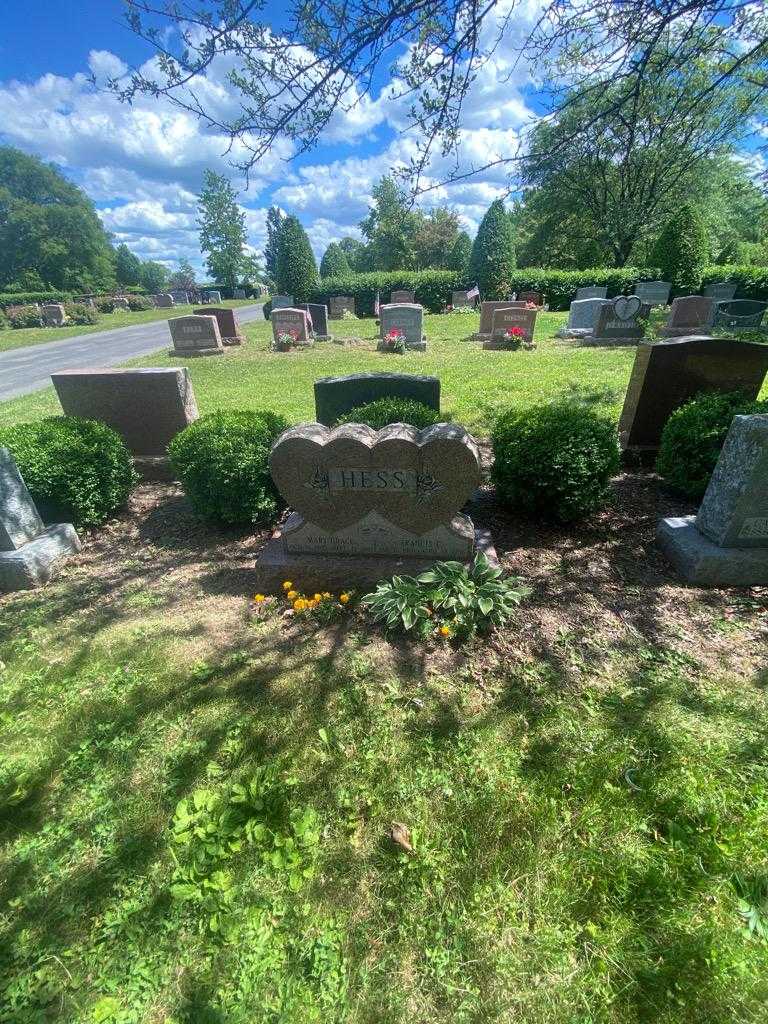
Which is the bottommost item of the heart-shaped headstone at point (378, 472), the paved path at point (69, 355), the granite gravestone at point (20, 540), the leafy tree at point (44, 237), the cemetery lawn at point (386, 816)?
the paved path at point (69, 355)

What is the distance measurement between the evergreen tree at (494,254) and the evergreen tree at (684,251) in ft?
25.8

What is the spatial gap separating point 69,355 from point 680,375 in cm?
2167

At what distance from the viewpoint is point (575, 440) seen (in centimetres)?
419

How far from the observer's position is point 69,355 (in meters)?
18.5

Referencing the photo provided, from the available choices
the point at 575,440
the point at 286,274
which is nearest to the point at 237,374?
the point at 575,440

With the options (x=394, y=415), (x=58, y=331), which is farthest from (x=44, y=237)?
(x=394, y=415)

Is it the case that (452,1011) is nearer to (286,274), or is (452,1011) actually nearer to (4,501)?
(4,501)

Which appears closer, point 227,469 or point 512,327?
point 227,469

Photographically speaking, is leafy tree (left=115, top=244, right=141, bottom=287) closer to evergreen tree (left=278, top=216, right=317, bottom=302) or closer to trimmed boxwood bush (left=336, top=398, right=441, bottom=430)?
evergreen tree (left=278, top=216, right=317, bottom=302)

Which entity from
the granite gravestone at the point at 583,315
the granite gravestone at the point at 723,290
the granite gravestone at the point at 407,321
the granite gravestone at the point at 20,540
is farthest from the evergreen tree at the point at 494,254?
the granite gravestone at the point at 20,540

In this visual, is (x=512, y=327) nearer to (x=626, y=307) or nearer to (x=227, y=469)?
(x=626, y=307)

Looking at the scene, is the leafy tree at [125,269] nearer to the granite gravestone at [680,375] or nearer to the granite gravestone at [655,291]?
the granite gravestone at [655,291]

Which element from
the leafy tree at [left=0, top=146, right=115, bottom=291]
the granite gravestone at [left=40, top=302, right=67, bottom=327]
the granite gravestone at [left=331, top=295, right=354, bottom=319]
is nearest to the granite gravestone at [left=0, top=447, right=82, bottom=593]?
the granite gravestone at [left=331, top=295, right=354, bottom=319]

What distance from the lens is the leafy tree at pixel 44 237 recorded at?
55094 mm
